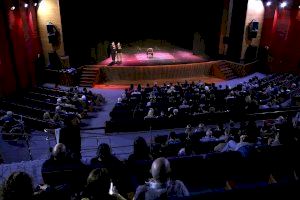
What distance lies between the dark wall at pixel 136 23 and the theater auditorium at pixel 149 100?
0.08 metres

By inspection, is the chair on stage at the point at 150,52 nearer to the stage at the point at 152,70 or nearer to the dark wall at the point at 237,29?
the stage at the point at 152,70

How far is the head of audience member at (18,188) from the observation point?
203 cm

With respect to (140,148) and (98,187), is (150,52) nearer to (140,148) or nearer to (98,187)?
(140,148)

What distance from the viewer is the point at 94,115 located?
13055mm

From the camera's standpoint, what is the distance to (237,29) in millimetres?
19422

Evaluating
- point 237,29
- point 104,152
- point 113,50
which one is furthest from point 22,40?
point 104,152

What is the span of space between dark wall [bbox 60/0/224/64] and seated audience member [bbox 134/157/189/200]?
54.2ft

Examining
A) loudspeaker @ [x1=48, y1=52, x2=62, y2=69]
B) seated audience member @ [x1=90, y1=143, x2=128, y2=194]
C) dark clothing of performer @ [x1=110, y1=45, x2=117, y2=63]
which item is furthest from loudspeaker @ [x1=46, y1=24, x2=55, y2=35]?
seated audience member @ [x1=90, y1=143, x2=128, y2=194]

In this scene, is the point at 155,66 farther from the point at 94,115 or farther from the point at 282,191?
the point at 282,191

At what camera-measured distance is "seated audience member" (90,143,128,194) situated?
3.44m

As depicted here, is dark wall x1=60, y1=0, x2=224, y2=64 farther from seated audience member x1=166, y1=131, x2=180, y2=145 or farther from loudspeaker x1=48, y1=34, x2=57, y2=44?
seated audience member x1=166, y1=131, x2=180, y2=145

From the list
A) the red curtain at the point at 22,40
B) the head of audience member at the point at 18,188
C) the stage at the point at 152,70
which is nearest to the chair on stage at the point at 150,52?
the stage at the point at 152,70

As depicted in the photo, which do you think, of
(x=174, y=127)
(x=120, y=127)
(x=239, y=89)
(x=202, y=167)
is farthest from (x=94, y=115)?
(x=202, y=167)

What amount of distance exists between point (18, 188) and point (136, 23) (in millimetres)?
21376
